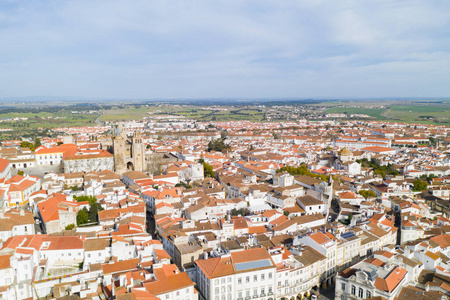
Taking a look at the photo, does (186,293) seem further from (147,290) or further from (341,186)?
(341,186)

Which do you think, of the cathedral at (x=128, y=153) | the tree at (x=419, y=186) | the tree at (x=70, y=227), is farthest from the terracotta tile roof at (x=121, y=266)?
the tree at (x=419, y=186)

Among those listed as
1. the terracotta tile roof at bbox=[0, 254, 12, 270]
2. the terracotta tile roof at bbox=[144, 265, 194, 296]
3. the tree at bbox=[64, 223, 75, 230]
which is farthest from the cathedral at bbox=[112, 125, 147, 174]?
the terracotta tile roof at bbox=[144, 265, 194, 296]

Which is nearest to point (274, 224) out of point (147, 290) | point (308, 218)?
point (308, 218)

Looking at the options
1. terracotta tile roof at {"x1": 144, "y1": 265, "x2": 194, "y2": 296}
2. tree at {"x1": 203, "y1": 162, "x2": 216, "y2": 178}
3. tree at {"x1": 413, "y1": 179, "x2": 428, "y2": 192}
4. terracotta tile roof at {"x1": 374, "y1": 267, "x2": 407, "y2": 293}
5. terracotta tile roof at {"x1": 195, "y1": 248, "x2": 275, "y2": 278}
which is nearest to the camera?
terracotta tile roof at {"x1": 144, "y1": 265, "x2": 194, "y2": 296}

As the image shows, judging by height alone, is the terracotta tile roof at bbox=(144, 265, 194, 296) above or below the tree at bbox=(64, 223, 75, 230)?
above

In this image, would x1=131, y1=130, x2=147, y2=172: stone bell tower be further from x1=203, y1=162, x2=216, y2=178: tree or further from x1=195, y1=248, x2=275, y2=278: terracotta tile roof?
x1=195, y1=248, x2=275, y2=278: terracotta tile roof

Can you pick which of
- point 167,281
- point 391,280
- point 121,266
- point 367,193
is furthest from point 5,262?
point 367,193

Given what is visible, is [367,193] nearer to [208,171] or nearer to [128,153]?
[208,171]
